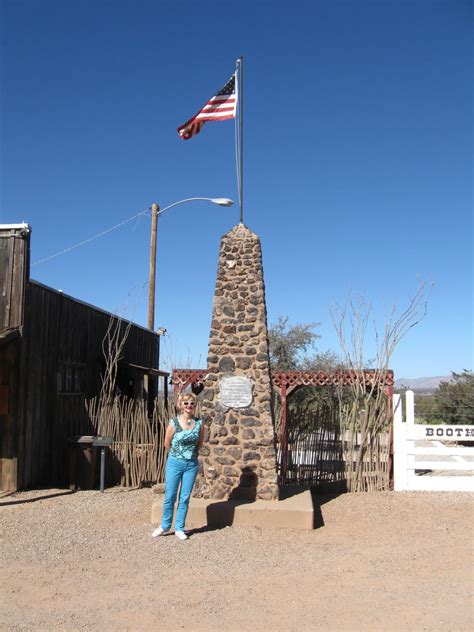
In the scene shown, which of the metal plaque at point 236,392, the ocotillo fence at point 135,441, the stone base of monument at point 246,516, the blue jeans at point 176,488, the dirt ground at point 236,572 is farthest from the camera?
the ocotillo fence at point 135,441

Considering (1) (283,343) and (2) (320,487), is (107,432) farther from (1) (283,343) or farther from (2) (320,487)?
(1) (283,343)

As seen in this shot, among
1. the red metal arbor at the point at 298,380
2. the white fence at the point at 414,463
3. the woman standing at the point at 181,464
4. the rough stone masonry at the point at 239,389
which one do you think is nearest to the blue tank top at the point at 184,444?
the woman standing at the point at 181,464

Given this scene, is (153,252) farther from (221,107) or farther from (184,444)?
(184,444)

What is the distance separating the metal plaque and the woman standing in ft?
4.56

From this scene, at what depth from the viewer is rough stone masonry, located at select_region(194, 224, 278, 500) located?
8.23m

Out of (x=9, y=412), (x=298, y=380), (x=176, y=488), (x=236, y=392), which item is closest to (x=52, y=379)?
(x=9, y=412)

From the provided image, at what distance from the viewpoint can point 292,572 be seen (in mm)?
5766

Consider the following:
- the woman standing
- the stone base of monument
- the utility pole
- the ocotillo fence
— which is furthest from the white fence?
the utility pole

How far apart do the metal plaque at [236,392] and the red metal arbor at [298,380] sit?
6.72ft

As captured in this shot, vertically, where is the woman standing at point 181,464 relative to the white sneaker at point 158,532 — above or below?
above

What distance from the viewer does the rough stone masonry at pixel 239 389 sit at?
27.0 feet

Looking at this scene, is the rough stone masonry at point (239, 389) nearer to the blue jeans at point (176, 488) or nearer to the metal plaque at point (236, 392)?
the metal plaque at point (236, 392)

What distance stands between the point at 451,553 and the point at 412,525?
1.29 m

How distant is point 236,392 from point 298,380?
2596 mm
